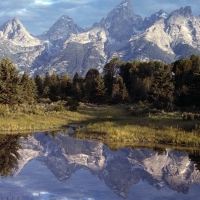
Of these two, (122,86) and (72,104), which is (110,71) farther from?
(72,104)

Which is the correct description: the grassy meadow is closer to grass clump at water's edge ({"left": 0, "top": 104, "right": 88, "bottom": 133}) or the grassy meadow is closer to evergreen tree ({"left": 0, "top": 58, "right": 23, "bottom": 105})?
grass clump at water's edge ({"left": 0, "top": 104, "right": 88, "bottom": 133})

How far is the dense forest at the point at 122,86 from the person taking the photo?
2106 inches

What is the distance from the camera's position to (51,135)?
105ft

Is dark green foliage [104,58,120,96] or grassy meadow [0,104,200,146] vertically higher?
dark green foliage [104,58,120,96]

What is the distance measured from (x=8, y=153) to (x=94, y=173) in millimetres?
7181

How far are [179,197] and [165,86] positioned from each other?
5174 cm

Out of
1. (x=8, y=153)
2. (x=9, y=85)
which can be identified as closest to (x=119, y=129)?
(x=8, y=153)

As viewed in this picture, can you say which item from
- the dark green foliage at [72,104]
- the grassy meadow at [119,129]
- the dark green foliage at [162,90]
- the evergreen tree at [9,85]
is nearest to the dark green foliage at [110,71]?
the dark green foliage at [72,104]

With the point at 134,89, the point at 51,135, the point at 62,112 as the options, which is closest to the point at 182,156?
the point at 51,135

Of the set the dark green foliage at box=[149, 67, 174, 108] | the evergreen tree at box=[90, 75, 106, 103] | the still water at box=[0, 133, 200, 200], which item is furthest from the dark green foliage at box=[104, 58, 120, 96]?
the still water at box=[0, 133, 200, 200]

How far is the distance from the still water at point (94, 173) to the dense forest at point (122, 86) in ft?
92.5

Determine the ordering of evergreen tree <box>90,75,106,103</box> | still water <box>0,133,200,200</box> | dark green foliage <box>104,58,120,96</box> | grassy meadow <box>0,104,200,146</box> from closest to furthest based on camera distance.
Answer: still water <box>0,133,200,200</box> → grassy meadow <box>0,104,200,146</box> → evergreen tree <box>90,75,106,103</box> → dark green foliage <box>104,58,120,96</box>

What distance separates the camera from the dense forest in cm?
5350

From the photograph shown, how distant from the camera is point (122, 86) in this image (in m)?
99.8
